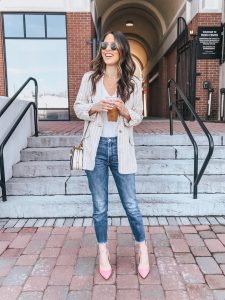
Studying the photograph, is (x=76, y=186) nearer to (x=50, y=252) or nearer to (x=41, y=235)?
(x=41, y=235)

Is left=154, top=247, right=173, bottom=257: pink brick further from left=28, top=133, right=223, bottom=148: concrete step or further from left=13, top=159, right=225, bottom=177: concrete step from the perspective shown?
left=28, top=133, right=223, bottom=148: concrete step

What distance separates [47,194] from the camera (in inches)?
153

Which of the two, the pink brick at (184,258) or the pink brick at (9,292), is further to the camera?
the pink brick at (184,258)

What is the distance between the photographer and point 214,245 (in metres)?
2.90

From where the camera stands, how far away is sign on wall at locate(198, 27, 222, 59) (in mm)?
9195

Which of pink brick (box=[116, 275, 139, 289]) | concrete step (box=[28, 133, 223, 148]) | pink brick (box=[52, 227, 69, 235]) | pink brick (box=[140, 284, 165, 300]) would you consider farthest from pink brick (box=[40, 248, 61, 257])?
concrete step (box=[28, 133, 223, 148])

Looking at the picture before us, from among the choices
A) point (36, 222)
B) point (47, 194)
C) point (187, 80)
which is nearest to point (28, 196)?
point (47, 194)

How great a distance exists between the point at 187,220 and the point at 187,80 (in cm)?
655

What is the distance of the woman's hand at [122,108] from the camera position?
208 centimetres

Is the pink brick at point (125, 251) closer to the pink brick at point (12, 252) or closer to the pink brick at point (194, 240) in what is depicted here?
the pink brick at point (194, 240)

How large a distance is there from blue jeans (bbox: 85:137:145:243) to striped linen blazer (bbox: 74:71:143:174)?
0.16 ft

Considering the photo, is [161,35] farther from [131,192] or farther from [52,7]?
[131,192]

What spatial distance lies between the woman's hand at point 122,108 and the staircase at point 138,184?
66.7 inches

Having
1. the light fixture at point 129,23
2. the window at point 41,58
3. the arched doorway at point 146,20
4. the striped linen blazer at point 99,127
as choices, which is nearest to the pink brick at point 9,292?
the striped linen blazer at point 99,127
